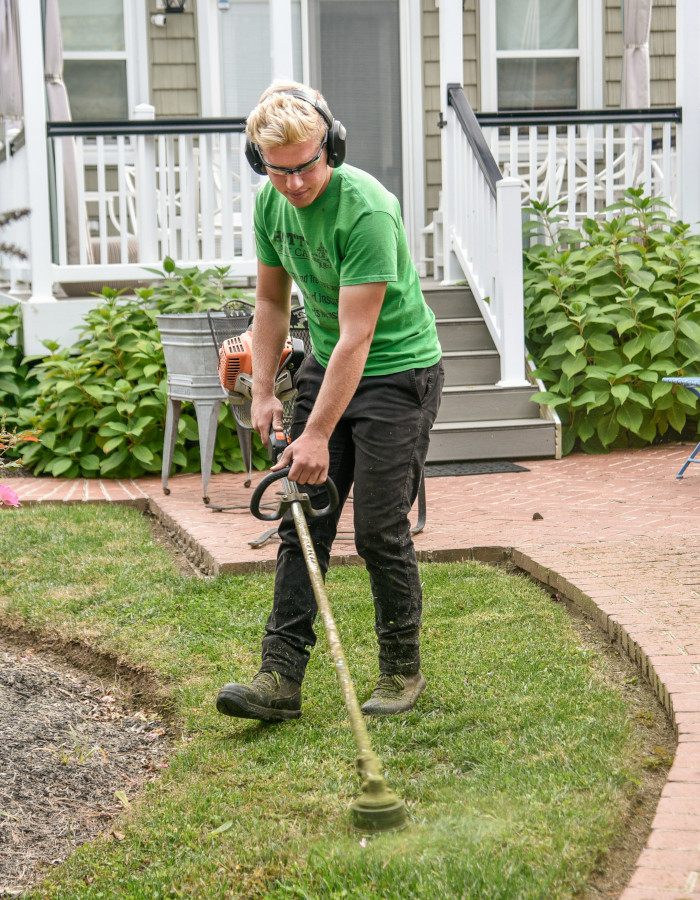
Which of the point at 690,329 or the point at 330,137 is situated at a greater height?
the point at 330,137

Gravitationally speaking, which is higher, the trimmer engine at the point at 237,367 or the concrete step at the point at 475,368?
the trimmer engine at the point at 237,367

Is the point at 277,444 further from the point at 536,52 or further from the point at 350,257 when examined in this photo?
the point at 536,52

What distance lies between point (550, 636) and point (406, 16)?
8.21 m

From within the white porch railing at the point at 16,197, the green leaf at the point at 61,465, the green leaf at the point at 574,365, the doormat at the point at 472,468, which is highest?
the white porch railing at the point at 16,197

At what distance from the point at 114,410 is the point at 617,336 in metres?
3.57

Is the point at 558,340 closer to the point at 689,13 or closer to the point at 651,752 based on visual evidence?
the point at 689,13

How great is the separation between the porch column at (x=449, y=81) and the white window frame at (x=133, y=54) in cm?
311

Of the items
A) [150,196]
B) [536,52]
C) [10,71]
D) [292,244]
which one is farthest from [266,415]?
[536,52]

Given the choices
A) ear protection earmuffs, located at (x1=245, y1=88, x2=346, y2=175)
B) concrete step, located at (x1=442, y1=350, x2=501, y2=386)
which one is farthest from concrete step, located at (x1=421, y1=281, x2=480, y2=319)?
ear protection earmuffs, located at (x1=245, y1=88, x2=346, y2=175)

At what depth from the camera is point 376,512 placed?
3068 mm

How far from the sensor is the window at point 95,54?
10.4 m

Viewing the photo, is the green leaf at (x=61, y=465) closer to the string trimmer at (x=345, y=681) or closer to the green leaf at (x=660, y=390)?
the green leaf at (x=660, y=390)

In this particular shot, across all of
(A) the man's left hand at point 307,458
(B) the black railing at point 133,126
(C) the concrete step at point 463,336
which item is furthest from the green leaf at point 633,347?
(A) the man's left hand at point 307,458

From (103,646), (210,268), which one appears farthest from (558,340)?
(103,646)
